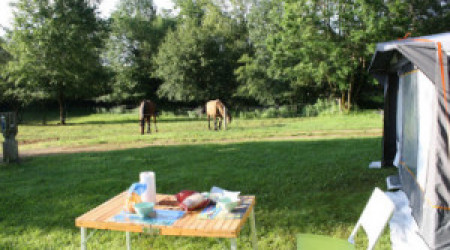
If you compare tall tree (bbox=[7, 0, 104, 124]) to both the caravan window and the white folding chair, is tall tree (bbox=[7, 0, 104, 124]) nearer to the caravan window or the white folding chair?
the caravan window

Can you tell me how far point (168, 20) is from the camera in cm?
3766

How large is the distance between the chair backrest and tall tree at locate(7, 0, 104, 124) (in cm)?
2285

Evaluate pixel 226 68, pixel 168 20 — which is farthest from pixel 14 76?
pixel 168 20

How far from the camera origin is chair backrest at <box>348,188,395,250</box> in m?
2.40

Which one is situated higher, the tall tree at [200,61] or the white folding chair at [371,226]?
the tall tree at [200,61]

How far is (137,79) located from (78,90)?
317 inches

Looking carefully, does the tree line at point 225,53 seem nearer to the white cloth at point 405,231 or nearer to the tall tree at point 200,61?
the tall tree at point 200,61

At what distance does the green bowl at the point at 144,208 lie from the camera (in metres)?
2.34

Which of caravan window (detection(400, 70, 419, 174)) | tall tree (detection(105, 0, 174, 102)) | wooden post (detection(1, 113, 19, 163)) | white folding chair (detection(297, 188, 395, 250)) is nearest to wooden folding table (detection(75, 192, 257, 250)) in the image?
white folding chair (detection(297, 188, 395, 250))

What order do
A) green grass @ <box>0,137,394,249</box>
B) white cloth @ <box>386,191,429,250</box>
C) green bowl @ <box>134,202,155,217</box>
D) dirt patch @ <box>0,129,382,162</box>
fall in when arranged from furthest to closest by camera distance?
dirt patch @ <box>0,129,382,162</box> < green grass @ <box>0,137,394,249</box> < white cloth @ <box>386,191,429,250</box> < green bowl @ <box>134,202,155,217</box>

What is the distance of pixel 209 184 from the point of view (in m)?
6.13

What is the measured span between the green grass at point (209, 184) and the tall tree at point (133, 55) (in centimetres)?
2308

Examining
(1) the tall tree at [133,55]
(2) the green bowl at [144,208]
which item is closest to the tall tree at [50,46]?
(1) the tall tree at [133,55]

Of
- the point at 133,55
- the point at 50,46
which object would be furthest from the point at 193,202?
the point at 133,55
